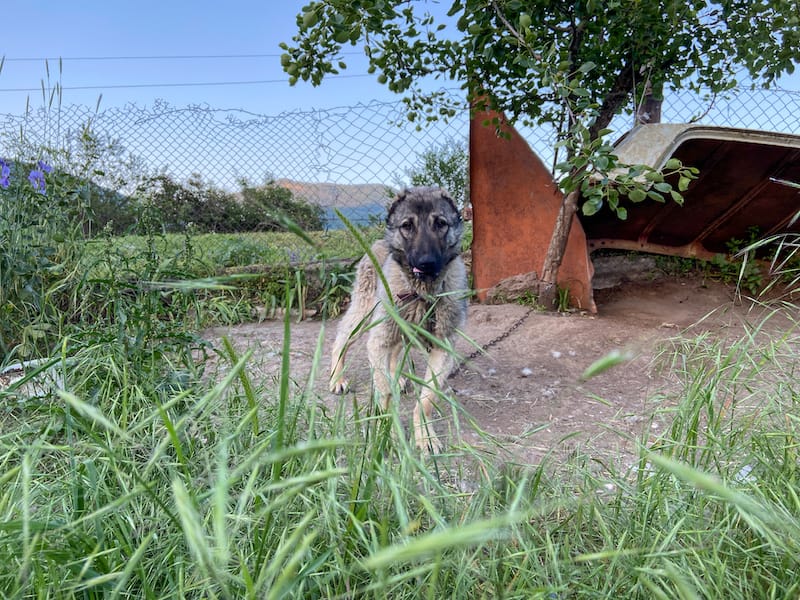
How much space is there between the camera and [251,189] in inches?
208

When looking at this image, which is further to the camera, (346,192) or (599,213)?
(346,192)

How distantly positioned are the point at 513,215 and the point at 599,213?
0.78 metres

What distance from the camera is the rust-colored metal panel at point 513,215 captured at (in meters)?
4.42

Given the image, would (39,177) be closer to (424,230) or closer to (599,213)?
(424,230)

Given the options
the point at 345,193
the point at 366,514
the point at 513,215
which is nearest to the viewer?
the point at 366,514

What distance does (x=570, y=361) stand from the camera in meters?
3.31

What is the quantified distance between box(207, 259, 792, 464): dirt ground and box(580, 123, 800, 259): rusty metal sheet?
534 millimetres

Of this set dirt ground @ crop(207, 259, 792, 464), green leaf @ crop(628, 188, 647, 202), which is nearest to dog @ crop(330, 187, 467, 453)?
dirt ground @ crop(207, 259, 792, 464)

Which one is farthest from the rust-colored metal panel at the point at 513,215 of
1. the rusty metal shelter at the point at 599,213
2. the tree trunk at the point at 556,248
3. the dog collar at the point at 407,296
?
the dog collar at the point at 407,296

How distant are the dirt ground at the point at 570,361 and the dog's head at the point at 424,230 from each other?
0.63m

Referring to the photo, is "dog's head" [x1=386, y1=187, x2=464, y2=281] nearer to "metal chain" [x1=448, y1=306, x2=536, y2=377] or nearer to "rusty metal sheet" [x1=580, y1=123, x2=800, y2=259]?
"metal chain" [x1=448, y1=306, x2=536, y2=377]

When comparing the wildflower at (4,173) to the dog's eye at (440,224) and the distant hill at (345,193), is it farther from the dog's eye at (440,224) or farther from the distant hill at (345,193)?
the distant hill at (345,193)

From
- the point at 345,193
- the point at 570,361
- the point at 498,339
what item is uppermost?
the point at 345,193

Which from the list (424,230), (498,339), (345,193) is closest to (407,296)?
(424,230)
